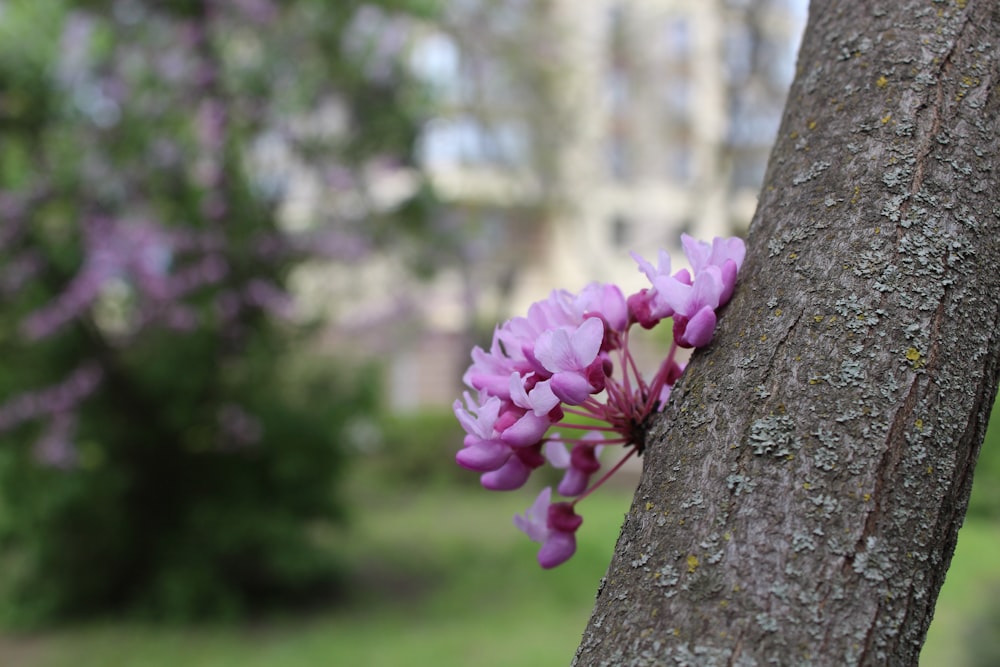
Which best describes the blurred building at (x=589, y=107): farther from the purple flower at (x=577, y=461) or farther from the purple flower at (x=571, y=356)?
the purple flower at (x=571, y=356)

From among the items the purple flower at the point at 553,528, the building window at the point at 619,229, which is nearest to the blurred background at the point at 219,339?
the purple flower at the point at 553,528

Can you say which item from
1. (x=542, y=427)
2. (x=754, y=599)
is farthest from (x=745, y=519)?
(x=542, y=427)

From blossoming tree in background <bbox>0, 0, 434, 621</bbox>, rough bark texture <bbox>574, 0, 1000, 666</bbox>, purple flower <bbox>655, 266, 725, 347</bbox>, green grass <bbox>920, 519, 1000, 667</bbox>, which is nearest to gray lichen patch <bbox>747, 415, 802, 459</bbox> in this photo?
rough bark texture <bbox>574, 0, 1000, 666</bbox>

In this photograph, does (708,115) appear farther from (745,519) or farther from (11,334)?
(745,519)

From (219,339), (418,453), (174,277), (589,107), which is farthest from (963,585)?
→ (589,107)

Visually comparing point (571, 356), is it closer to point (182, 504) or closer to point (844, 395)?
point (844, 395)

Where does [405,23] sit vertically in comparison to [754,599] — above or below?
above
